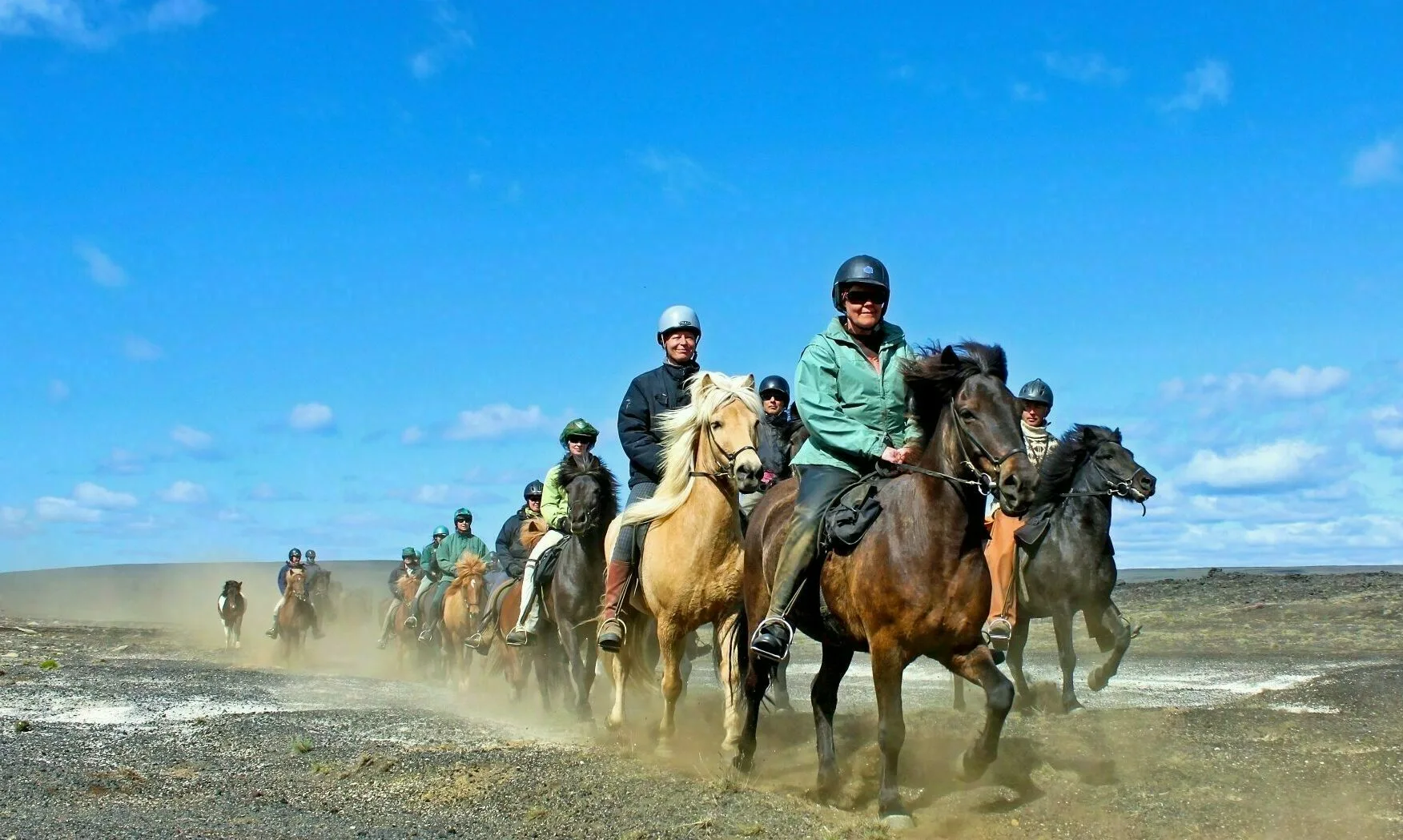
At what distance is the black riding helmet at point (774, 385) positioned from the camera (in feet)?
44.2

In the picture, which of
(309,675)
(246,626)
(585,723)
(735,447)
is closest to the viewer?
(735,447)

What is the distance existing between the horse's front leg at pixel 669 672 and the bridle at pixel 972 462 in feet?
11.4

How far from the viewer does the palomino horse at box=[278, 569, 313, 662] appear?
2919 cm

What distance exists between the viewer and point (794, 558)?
7.86m

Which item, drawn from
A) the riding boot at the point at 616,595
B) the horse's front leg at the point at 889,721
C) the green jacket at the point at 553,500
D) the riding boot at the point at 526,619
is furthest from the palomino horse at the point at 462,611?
the horse's front leg at the point at 889,721

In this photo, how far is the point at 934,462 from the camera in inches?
289

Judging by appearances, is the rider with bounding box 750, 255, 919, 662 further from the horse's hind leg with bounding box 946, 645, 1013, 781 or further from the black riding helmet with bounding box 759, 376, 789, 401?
the black riding helmet with bounding box 759, 376, 789, 401

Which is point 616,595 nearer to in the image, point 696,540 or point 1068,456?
point 696,540

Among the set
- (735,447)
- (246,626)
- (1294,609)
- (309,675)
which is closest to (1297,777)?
(735,447)

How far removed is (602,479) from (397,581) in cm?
1743

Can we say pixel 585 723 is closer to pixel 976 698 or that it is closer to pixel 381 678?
pixel 976 698

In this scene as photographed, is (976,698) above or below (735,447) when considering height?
below

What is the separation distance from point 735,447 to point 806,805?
2.84 m

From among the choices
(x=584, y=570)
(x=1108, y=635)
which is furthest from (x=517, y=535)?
(x=1108, y=635)
